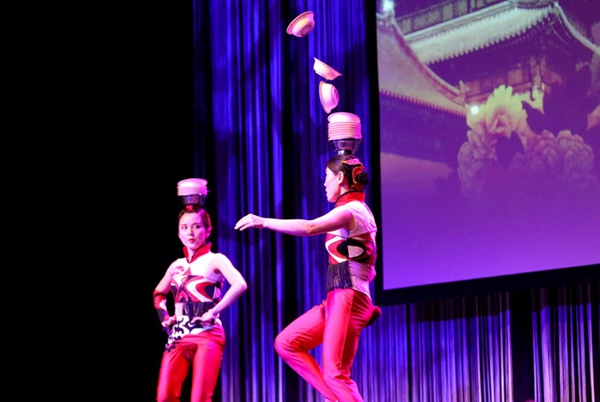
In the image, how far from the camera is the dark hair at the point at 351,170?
4.39m

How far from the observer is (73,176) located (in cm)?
572

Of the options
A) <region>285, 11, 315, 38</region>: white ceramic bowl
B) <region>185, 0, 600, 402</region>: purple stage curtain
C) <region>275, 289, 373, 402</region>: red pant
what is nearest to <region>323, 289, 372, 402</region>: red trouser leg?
<region>275, 289, 373, 402</region>: red pant

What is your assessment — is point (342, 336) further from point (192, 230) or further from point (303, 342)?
point (192, 230)

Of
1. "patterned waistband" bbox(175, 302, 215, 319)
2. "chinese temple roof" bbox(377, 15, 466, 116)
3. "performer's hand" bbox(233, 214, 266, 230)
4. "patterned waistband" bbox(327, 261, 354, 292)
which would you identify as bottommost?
"patterned waistband" bbox(175, 302, 215, 319)

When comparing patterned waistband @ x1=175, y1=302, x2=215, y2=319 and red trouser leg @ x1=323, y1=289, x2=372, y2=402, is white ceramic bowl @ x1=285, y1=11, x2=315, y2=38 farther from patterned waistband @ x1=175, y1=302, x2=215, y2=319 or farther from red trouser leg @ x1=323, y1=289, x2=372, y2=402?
red trouser leg @ x1=323, y1=289, x2=372, y2=402

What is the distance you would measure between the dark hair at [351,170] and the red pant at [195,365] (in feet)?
3.54

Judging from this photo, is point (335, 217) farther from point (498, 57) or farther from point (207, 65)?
point (207, 65)

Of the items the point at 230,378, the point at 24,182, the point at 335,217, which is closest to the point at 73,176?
the point at 24,182

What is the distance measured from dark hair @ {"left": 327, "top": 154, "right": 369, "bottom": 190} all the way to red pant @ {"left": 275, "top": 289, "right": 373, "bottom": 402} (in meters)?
0.50

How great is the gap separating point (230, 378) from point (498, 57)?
2.56 metres

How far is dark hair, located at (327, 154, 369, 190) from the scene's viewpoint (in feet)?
14.4

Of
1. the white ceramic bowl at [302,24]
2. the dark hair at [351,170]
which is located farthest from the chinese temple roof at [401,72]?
the dark hair at [351,170]

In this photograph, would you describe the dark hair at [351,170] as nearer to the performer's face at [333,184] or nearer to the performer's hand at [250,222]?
the performer's face at [333,184]

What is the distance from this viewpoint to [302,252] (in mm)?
5895
